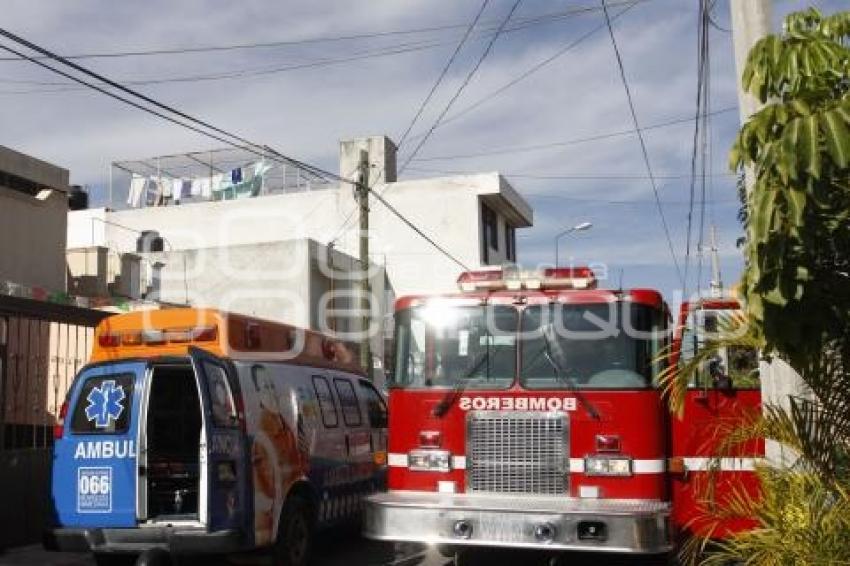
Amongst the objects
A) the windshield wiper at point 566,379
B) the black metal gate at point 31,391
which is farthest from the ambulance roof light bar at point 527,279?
the black metal gate at point 31,391

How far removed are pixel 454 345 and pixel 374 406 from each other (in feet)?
12.1

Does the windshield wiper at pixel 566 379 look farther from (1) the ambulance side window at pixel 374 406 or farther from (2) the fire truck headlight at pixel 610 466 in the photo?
(1) the ambulance side window at pixel 374 406

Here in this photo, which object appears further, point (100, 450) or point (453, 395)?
point (453, 395)

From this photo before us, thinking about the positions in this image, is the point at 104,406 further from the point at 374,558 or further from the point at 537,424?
the point at 537,424

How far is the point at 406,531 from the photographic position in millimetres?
7812

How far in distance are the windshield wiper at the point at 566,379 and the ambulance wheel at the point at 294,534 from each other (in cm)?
290

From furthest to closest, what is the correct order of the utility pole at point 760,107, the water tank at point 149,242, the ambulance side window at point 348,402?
the water tank at point 149,242, the ambulance side window at point 348,402, the utility pole at point 760,107

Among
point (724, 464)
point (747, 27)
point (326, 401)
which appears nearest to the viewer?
point (747, 27)

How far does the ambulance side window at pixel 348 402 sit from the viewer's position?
1084 centimetres

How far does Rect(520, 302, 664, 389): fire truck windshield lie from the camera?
8008 millimetres

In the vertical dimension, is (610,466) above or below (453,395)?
below

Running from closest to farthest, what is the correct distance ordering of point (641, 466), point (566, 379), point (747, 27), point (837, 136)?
point (837, 136)
point (747, 27)
point (641, 466)
point (566, 379)

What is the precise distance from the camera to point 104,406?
27.4 feet

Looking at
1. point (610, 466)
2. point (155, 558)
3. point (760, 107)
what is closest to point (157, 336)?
point (155, 558)
